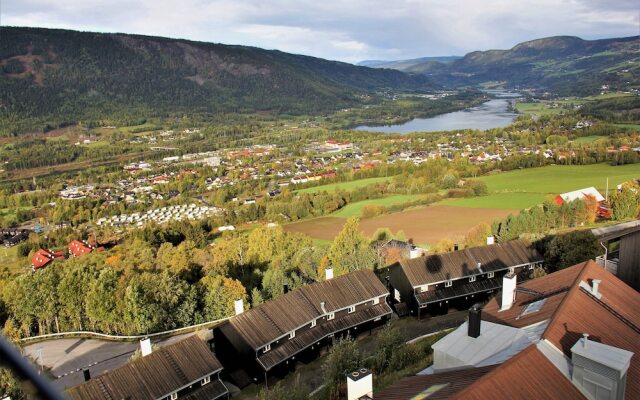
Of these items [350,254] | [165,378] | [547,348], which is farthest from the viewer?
[350,254]

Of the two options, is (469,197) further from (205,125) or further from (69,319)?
(205,125)

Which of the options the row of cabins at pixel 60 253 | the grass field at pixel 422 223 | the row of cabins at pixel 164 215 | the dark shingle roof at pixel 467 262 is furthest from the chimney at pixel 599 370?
the row of cabins at pixel 164 215

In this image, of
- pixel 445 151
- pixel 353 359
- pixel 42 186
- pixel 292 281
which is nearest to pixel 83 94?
pixel 42 186

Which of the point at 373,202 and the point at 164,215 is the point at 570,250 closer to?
the point at 373,202

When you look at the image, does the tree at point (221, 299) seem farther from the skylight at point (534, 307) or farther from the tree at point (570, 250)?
the skylight at point (534, 307)

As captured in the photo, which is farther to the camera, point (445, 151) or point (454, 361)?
point (445, 151)

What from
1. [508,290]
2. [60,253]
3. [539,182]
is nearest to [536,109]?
[539,182]
